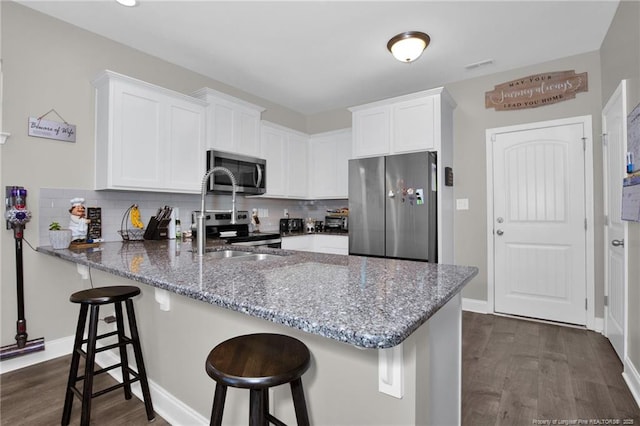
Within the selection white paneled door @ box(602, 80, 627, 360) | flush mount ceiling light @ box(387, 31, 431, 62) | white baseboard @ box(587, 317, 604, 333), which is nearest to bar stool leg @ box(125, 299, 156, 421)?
flush mount ceiling light @ box(387, 31, 431, 62)

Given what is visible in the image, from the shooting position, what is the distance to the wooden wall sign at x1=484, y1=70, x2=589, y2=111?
3.17m

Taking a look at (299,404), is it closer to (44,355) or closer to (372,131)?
(44,355)

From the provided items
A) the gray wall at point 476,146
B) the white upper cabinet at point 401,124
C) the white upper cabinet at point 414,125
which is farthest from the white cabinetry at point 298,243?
the gray wall at point 476,146

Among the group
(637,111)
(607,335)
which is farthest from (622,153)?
(607,335)

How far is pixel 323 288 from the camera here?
41.4 inches

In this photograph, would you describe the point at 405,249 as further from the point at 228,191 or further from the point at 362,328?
the point at 362,328

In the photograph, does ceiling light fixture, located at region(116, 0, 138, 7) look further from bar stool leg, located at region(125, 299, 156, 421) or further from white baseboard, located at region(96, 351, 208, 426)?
white baseboard, located at region(96, 351, 208, 426)

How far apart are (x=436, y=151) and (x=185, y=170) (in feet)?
8.39

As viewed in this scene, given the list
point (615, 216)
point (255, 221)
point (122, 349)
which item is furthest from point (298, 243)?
point (615, 216)

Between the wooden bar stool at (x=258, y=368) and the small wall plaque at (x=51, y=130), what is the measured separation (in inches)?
96.9

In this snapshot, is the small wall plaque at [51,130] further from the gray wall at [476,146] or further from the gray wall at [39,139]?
the gray wall at [476,146]

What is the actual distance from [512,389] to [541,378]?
0.30 m

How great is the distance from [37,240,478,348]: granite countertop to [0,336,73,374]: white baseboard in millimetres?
1247

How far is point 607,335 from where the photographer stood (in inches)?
112
